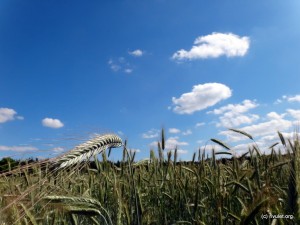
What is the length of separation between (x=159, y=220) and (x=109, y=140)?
138 cm

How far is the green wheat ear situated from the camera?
6.86ft

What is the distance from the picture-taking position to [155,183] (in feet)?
13.0

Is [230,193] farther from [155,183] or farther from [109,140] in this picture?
[109,140]

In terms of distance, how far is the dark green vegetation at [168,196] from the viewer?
2066mm

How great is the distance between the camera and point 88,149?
233cm

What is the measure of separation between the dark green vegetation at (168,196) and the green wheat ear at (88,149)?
45 millimetres

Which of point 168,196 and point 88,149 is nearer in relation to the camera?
point 88,149

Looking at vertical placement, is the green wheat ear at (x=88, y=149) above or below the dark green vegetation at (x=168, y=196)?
above

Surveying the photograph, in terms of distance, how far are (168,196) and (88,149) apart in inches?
60.2

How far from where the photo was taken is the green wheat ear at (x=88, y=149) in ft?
6.86

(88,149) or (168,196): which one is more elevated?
(88,149)

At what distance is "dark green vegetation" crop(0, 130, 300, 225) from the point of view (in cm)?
207

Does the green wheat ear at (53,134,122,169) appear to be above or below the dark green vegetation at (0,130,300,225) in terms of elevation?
above

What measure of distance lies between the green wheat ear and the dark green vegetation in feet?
0.15
